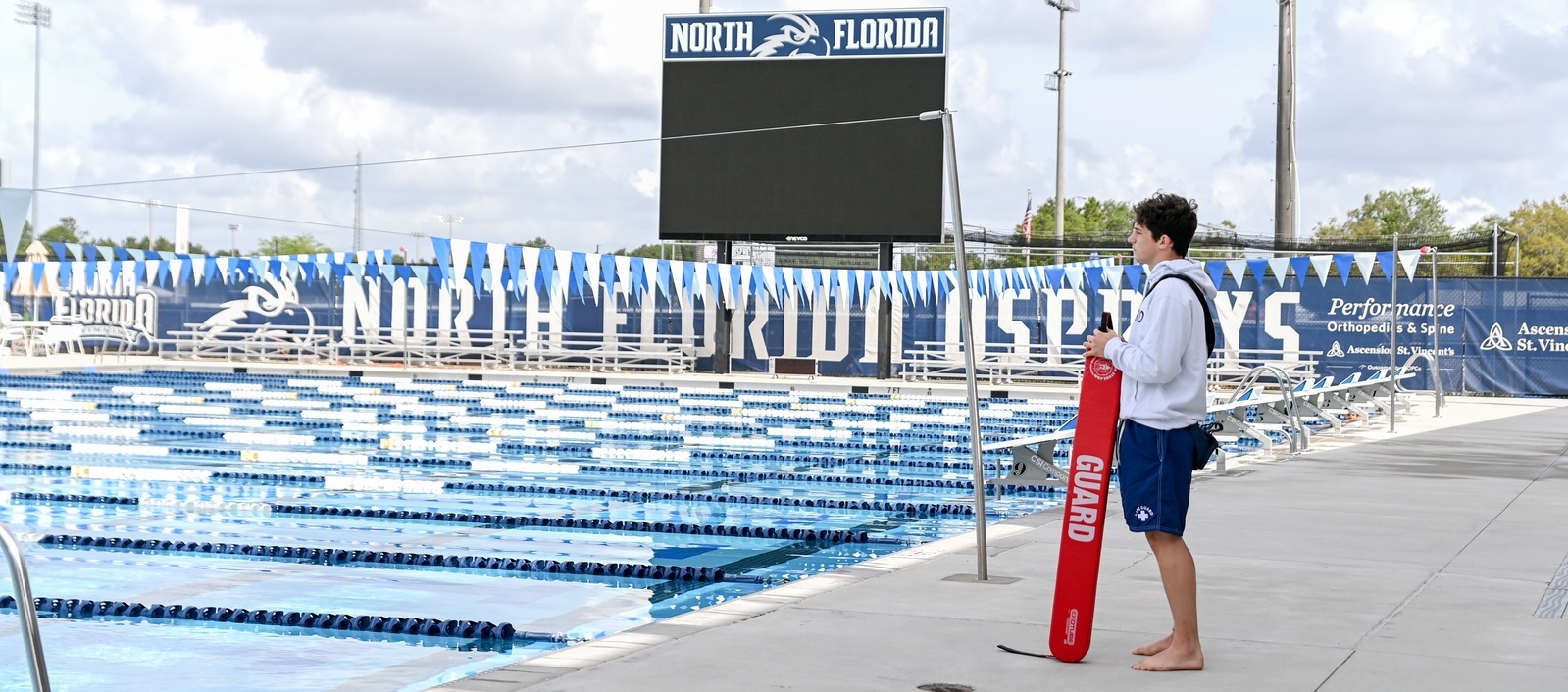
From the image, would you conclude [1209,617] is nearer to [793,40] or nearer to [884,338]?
[793,40]

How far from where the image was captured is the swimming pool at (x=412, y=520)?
596cm

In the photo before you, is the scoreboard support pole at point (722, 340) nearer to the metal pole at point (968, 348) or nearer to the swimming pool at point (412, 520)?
the swimming pool at point (412, 520)

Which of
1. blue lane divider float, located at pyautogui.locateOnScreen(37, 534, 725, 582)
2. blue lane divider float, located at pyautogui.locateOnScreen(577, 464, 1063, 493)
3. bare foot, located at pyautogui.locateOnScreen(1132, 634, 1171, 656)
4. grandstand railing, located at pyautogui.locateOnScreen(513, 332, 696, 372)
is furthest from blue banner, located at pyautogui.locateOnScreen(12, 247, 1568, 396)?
bare foot, located at pyautogui.locateOnScreen(1132, 634, 1171, 656)

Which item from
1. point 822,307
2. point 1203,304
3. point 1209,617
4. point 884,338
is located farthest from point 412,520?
point 822,307

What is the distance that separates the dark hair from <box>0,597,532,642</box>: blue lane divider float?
2.71 metres

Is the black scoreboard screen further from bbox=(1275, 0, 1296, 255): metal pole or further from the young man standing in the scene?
the young man standing

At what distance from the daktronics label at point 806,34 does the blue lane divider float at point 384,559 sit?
21258mm

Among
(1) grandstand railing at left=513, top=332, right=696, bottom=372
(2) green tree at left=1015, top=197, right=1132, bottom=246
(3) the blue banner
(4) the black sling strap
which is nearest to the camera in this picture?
(4) the black sling strap

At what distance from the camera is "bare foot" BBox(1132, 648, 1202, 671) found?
15.4 ft

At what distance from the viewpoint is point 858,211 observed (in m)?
28.5

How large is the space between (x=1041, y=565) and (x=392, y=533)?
4086 mm

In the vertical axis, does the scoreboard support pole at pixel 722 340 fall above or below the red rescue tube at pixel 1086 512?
above

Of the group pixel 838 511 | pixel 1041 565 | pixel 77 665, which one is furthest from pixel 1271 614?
pixel 838 511

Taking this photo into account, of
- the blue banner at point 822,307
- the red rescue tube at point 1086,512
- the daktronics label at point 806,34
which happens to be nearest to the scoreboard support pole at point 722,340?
the blue banner at point 822,307
